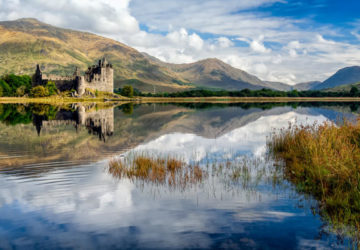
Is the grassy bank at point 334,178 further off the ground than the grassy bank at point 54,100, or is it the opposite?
the grassy bank at point 54,100

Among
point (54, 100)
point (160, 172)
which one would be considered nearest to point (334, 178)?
point (160, 172)

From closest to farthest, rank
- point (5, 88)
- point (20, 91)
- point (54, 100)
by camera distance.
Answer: point (54, 100)
point (5, 88)
point (20, 91)

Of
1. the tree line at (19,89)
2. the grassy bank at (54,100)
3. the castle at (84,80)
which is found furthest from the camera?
the castle at (84,80)

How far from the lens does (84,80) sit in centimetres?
12400

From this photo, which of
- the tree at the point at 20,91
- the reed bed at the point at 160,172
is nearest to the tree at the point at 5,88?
the tree at the point at 20,91

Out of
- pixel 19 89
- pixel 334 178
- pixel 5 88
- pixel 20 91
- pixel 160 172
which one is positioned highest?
pixel 5 88

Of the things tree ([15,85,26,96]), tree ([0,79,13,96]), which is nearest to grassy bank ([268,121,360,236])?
tree ([0,79,13,96])

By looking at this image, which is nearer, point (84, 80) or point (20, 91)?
point (20, 91)

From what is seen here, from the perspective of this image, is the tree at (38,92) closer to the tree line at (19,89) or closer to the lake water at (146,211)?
the tree line at (19,89)

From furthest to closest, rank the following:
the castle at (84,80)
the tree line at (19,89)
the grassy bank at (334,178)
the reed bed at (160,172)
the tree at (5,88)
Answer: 1. the castle at (84,80)
2. the tree line at (19,89)
3. the tree at (5,88)
4. the reed bed at (160,172)
5. the grassy bank at (334,178)

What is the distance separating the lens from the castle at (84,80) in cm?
12050

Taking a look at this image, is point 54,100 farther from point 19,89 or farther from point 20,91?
point 19,89

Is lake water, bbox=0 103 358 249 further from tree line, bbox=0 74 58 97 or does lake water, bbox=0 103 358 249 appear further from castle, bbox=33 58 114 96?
castle, bbox=33 58 114 96

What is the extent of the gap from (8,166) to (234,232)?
12137 millimetres
